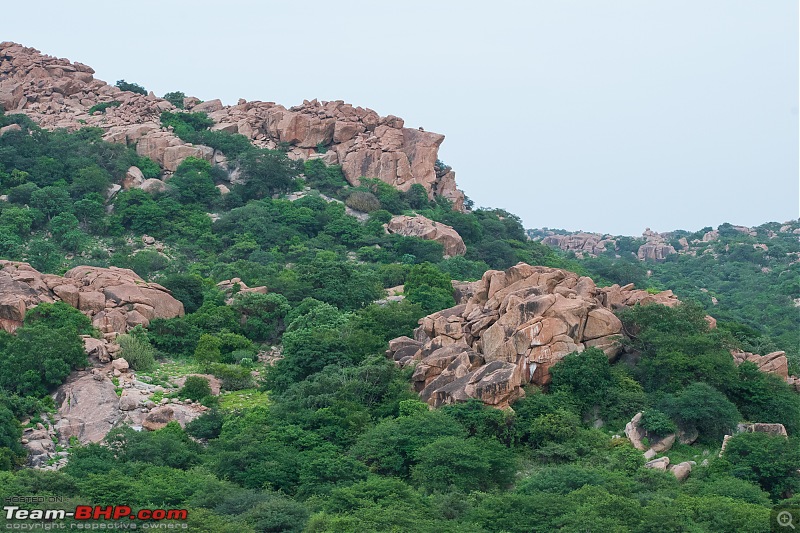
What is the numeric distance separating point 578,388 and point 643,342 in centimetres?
317

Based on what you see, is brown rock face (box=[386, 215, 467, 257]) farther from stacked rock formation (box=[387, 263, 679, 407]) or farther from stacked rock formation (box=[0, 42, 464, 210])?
stacked rock formation (box=[387, 263, 679, 407])

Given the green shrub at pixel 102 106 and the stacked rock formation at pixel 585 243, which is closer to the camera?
the green shrub at pixel 102 106

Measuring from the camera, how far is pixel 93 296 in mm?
38250

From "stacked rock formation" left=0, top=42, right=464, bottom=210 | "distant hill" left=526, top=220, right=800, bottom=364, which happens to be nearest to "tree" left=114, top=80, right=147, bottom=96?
"stacked rock formation" left=0, top=42, right=464, bottom=210

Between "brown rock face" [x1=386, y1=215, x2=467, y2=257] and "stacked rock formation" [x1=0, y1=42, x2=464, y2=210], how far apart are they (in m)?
5.41

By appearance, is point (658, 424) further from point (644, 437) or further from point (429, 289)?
point (429, 289)

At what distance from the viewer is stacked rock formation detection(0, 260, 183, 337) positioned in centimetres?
3653

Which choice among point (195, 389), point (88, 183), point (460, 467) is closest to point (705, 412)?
point (460, 467)

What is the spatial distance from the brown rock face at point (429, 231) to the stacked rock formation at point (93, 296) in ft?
59.1

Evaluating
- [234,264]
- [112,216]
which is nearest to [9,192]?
[112,216]

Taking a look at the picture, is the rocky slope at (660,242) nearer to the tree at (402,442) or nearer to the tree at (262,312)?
the tree at (262,312)

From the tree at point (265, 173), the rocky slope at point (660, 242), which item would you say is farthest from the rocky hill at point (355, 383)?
the rocky slope at point (660, 242)

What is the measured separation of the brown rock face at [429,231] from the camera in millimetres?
55812

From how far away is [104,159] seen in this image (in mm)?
58656
